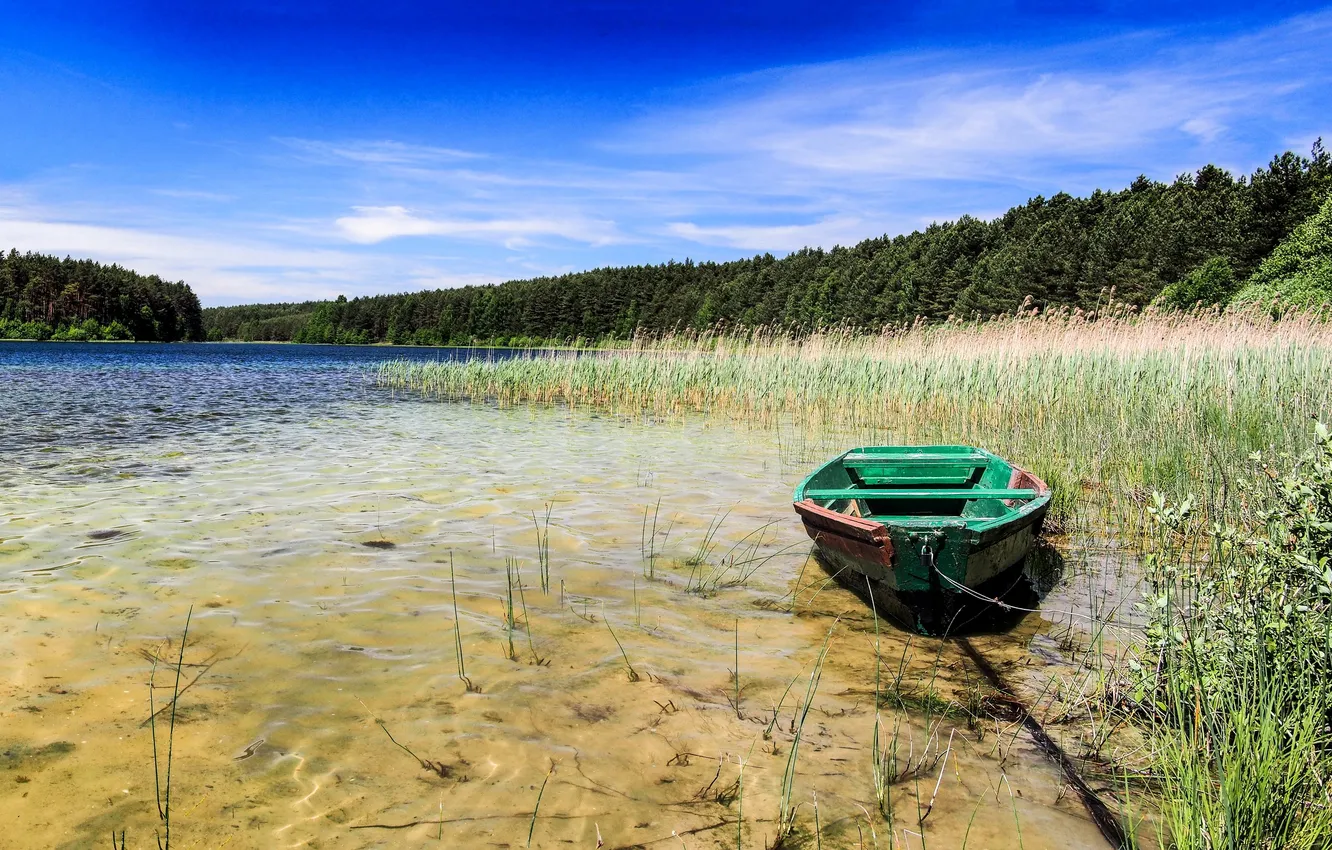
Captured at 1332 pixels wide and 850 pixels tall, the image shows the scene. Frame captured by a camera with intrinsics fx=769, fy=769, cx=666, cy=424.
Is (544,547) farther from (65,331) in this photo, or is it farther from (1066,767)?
(65,331)

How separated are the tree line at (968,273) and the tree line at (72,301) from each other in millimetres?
32184

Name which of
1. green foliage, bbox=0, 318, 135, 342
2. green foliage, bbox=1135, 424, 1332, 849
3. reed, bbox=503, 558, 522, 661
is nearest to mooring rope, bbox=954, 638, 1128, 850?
green foliage, bbox=1135, 424, 1332, 849

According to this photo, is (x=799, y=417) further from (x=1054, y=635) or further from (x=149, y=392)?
(x=149, y=392)

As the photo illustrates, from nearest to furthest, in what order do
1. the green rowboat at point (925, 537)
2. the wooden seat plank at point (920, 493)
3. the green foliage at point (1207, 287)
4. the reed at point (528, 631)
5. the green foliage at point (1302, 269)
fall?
the reed at point (528, 631) < the green rowboat at point (925, 537) < the wooden seat plank at point (920, 493) < the green foliage at point (1302, 269) < the green foliage at point (1207, 287)

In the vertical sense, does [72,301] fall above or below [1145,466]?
above

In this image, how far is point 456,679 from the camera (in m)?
3.06

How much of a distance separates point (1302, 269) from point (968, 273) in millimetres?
26428

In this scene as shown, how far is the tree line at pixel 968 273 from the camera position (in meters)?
32.8

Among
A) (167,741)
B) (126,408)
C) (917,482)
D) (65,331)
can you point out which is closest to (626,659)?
(167,741)

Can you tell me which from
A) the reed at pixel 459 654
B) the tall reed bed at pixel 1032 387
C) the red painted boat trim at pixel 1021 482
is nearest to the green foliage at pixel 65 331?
the tall reed bed at pixel 1032 387

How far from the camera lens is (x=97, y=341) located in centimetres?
7250

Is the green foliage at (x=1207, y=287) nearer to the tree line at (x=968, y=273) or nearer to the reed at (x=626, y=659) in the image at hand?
the tree line at (x=968, y=273)

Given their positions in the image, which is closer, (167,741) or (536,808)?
(536,808)

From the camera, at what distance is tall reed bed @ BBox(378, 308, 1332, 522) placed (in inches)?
230
